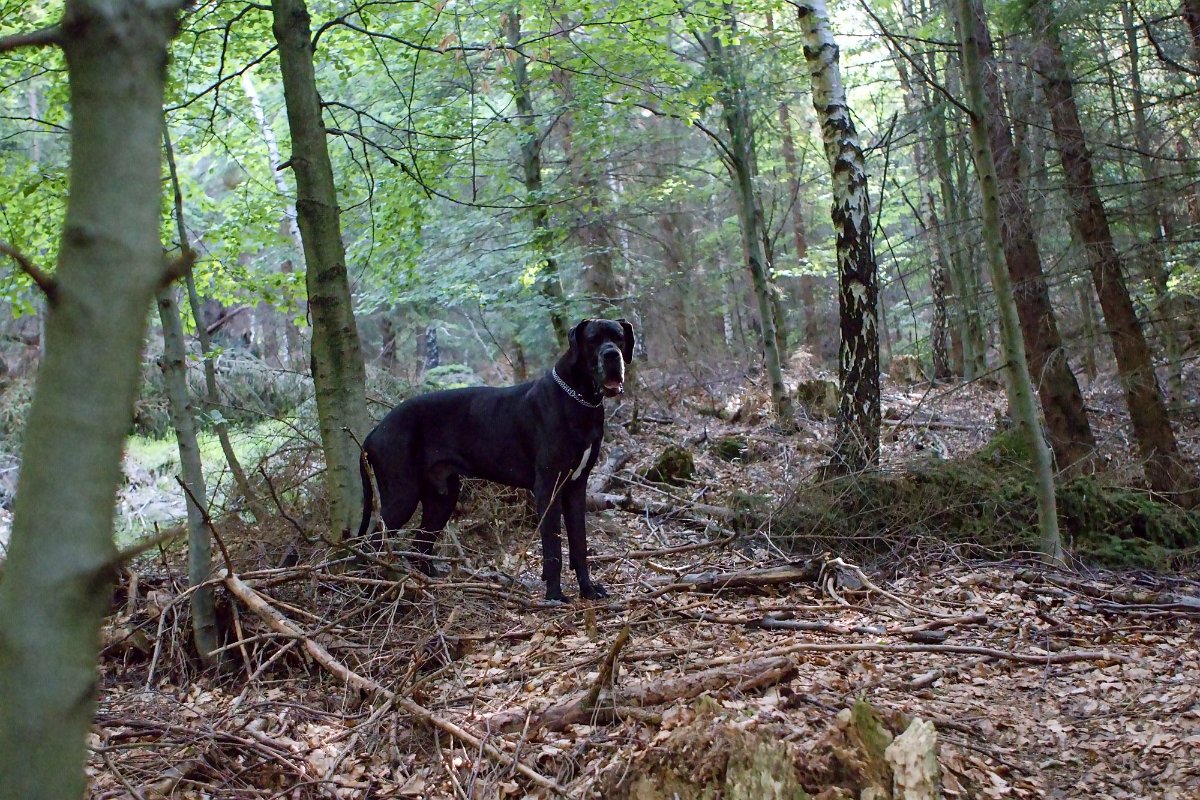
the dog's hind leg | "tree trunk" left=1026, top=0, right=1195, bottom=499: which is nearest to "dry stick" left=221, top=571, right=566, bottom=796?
the dog's hind leg

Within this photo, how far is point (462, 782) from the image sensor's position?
140 inches

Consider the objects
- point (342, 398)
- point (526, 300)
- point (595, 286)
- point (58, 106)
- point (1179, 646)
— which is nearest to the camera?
point (1179, 646)

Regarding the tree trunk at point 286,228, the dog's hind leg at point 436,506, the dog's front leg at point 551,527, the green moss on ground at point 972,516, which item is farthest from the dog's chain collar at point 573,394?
the tree trunk at point 286,228

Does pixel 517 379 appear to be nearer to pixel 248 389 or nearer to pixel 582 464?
pixel 248 389

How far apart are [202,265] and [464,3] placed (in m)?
3.66

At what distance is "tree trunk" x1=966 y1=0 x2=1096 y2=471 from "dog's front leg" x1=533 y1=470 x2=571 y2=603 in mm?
5664

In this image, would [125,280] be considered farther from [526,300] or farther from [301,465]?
[526,300]

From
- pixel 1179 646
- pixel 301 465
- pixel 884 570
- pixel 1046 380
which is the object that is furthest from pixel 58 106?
pixel 1046 380

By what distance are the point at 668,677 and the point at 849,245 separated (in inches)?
210

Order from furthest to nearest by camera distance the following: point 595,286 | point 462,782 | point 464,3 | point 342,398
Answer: point 595,286 → point 464,3 → point 342,398 → point 462,782

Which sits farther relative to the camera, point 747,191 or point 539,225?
point 539,225

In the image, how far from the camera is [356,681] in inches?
169

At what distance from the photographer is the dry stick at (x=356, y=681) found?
3525 millimetres

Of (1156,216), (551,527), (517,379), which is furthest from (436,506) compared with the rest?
A: (517,379)
